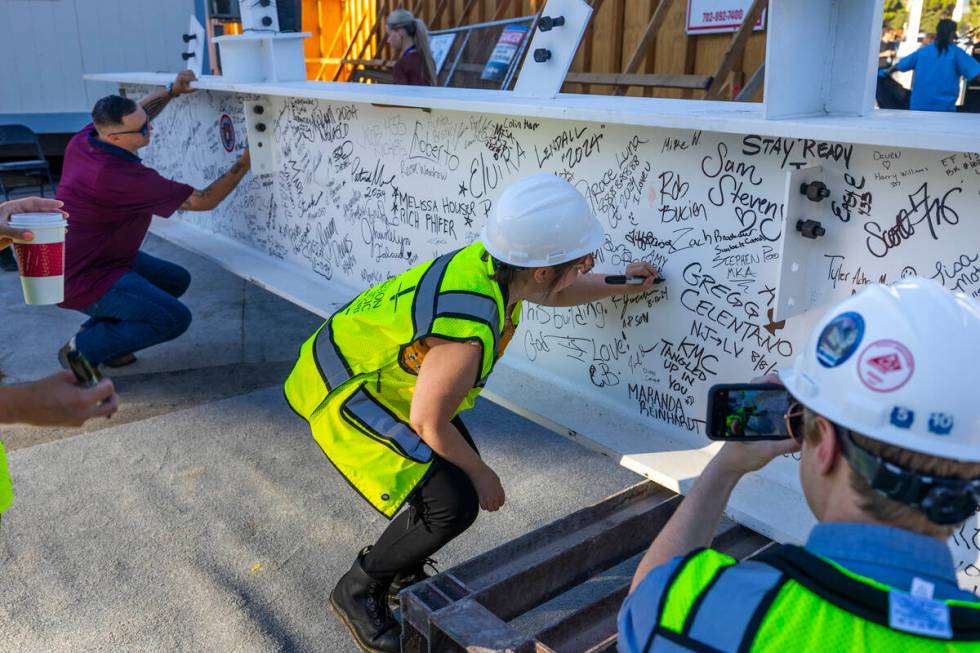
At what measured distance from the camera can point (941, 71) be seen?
8.54 metres

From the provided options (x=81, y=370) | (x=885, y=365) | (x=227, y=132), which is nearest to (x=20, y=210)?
(x=81, y=370)

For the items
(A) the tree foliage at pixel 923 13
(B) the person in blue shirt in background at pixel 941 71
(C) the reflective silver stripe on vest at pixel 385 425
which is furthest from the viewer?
(A) the tree foliage at pixel 923 13

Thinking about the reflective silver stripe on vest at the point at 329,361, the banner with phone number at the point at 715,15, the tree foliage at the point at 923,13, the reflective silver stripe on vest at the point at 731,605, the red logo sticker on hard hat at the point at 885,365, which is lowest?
the reflective silver stripe on vest at the point at 329,361

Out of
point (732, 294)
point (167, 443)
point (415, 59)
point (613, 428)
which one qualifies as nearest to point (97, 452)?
point (167, 443)

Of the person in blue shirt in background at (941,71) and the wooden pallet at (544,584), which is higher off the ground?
the person in blue shirt in background at (941,71)

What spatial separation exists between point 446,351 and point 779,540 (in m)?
1.31

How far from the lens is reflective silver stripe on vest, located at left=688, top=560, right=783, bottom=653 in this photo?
3.97 ft

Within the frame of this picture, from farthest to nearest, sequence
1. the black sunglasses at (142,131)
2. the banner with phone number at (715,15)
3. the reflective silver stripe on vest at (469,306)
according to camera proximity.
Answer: the banner with phone number at (715,15) < the black sunglasses at (142,131) < the reflective silver stripe on vest at (469,306)

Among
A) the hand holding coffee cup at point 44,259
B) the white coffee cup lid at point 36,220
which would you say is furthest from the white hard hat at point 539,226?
the hand holding coffee cup at point 44,259

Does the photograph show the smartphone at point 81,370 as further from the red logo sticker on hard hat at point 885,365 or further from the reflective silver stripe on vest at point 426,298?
the red logo sticker on hard hat at point 885,365

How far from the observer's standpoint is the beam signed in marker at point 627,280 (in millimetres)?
3379

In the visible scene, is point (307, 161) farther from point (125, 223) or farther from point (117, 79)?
point (117, 79)

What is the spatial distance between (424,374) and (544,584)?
2.55 feet

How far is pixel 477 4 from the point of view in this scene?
10984mm
